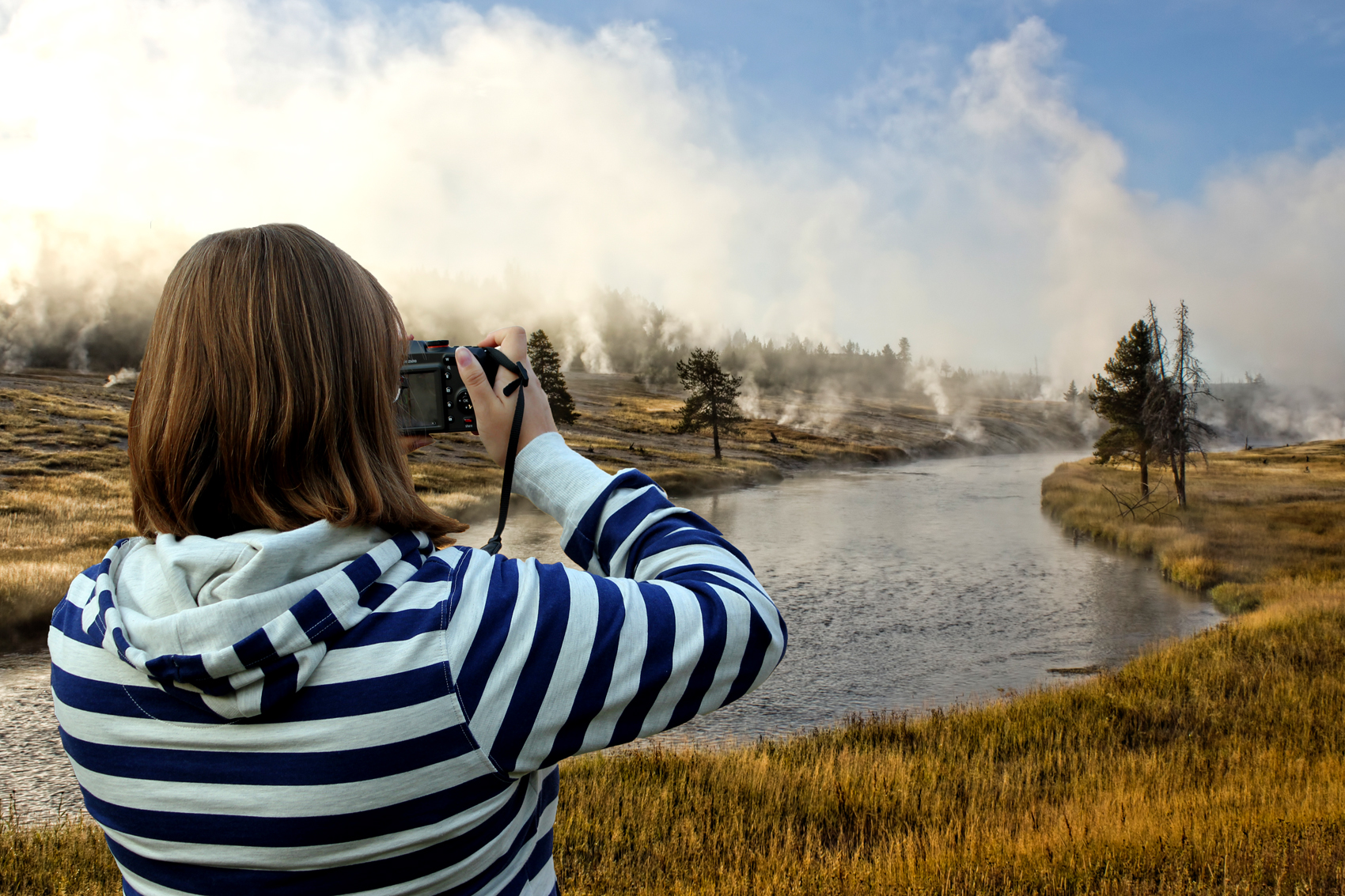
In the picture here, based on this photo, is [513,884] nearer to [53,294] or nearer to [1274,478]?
[1274,478]

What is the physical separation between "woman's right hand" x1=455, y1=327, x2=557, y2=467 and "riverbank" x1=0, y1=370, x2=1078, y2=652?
1.94 metres

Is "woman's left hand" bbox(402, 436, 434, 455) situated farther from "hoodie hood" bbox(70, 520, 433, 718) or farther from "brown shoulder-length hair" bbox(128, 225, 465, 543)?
"hoodie hood" bbox(70, 520, 433, 718)

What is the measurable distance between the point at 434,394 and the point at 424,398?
24 millimetres

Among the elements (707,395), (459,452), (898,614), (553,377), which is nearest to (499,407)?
(898,614)

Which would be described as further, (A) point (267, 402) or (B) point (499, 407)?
(B) point (499, 407)

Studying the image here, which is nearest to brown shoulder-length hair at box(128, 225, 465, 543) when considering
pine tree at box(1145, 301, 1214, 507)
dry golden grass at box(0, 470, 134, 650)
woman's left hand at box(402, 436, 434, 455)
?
woman's left hand at box(402, 436, 434, 455)

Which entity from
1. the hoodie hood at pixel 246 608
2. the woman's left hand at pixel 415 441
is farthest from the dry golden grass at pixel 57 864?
the hoodie hood at pixel 246 608

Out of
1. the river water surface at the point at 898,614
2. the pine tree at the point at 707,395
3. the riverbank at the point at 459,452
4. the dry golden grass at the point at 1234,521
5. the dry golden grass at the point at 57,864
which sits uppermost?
the pine tree at the point at 707,395

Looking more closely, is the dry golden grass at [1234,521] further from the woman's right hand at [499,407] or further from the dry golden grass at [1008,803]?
the woman's right hand at [499,407]

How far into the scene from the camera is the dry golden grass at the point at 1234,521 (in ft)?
62.2

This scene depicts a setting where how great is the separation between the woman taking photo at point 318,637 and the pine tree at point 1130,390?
3517cm

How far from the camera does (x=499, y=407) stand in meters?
1.40

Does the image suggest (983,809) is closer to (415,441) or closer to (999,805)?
(999,805)

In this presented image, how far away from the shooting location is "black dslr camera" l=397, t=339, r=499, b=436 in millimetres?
1612
